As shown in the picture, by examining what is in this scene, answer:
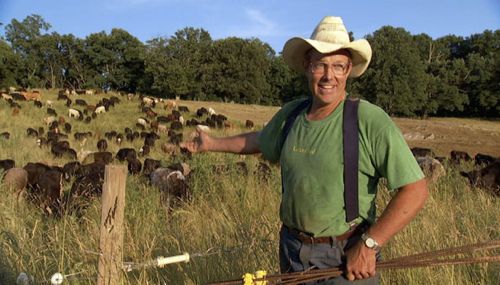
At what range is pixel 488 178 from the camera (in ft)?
31.5

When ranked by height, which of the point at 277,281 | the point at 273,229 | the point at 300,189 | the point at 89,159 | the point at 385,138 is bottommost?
the point at 89,159

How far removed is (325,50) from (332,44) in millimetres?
73

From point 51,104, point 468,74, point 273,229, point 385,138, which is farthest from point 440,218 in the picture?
point 468,74

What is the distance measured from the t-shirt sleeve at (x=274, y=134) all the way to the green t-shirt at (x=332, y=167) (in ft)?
0.82

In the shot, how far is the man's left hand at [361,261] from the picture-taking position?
244 cm

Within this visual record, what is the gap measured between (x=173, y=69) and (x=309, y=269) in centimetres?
5895

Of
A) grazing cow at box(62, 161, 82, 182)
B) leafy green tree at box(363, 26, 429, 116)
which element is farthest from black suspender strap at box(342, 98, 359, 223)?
leafy green tree at box(363, 26, 429, 116)

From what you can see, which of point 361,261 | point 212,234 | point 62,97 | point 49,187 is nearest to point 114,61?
point 62,97

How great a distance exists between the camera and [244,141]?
135 inches

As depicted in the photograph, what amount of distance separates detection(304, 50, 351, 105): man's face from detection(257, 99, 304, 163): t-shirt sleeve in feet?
1.20

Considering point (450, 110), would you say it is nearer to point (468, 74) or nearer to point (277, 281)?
point (468, 74)

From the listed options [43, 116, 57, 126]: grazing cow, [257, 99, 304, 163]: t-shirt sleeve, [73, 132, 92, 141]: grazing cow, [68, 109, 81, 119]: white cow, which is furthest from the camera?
[68, 109, 81, 119]: white cow

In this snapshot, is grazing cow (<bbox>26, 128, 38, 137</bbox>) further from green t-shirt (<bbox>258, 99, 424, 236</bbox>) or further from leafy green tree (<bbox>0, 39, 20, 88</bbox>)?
leafy green tree (<bbox>0, 39, 20, 88</bbox>)

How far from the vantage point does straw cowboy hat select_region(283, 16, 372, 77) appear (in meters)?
2.65
